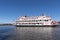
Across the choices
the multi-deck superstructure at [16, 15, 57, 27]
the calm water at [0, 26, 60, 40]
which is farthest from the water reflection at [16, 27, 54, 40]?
the multi-deck superstructure at [16, 15, 57, 27]

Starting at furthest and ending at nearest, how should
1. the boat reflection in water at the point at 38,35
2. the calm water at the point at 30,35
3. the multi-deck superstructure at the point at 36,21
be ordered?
the multi-deck superstructure at the point at 36,21 → the calm water at the point at 30,35 → the boat reflection in water at the point at 38,35

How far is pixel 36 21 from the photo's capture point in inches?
3910

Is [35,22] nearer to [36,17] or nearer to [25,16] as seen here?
[36,17]

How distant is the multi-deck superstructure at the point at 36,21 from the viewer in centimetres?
9300

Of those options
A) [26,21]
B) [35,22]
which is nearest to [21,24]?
[26,21]

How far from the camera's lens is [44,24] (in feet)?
309

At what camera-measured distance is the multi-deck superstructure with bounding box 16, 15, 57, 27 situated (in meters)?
93.0

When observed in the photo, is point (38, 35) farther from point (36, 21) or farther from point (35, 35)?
point (36, 21)

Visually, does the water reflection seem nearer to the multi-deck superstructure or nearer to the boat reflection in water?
the boat reflection in water

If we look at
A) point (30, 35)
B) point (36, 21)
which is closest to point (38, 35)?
point (30, 35)

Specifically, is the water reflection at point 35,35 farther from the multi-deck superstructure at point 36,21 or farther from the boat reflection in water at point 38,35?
the multi-deck superstructure at point 36,21

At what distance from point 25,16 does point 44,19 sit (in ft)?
73.7

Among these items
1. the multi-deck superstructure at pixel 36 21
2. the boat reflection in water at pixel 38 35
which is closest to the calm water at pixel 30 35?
the boat reflection in water at pixel 38 35

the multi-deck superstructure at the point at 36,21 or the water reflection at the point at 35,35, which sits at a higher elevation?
the multi-deck superstructure at the point at 36,21
